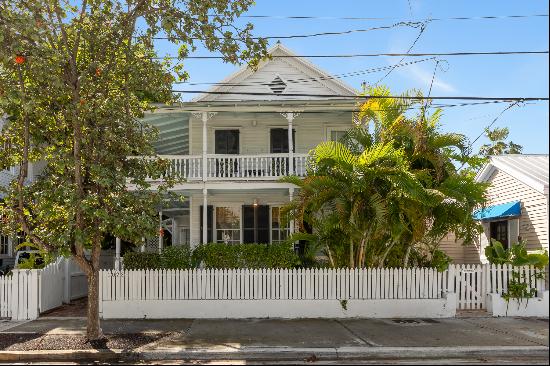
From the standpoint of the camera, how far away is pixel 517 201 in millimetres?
16078

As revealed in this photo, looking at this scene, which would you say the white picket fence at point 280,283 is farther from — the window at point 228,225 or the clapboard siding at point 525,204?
the window at point 228,225

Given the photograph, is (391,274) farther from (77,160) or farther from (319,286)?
(77,160)

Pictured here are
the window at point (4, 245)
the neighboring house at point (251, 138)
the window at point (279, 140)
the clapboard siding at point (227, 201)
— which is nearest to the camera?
the neighboring house at point (251, 138)

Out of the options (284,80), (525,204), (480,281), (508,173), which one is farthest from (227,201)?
(525,204)

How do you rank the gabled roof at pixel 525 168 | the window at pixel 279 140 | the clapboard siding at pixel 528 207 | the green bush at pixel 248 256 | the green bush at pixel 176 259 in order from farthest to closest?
1. the window at pixel 279 140
2. the clapboard siding at pixel 528 207
3. the gabled roof at pixel 525 168
4. the green bush at pixel 176 259
5. the green bush at pixel 248 256

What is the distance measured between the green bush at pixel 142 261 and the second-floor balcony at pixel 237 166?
7.85 ft

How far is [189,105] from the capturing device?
15.8 metres

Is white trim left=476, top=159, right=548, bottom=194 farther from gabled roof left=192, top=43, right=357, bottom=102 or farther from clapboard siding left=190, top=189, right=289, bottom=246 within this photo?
clapboard siding left=190, top=189, right=289, bottom=246

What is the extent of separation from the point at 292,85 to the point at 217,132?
3.08m

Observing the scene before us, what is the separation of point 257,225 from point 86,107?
9.57 m

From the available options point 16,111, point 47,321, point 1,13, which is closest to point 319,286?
point 47,321

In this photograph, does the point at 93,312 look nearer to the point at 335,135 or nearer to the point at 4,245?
the point at 335,135

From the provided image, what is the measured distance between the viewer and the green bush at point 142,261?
14.2 m

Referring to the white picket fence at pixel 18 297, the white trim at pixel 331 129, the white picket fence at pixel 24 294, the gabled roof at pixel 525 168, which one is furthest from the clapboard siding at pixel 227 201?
the gabled roof at pixel 525 168
